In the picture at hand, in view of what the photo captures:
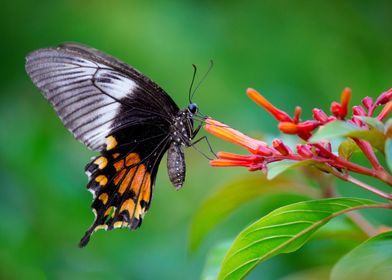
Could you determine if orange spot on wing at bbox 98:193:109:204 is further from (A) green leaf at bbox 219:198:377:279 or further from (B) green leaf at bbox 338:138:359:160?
(B) green leaf at bbox 338:138:359:160

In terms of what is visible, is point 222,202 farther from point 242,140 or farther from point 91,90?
point 242,140

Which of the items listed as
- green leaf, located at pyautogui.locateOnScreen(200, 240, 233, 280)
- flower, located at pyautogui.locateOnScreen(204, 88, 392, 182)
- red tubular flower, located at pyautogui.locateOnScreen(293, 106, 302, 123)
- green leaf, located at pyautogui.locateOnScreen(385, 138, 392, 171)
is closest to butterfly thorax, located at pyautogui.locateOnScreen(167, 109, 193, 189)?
green leaf, located at pyautogui.locateOnScreen(200, 240, 233, 280)

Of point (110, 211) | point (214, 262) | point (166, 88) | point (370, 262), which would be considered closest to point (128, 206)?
point (110, 211)

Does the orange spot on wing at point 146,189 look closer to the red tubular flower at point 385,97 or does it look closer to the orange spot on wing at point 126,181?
the orange spot on wing at point 126,181

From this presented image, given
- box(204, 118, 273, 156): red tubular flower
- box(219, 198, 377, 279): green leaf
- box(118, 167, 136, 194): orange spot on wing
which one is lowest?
box(118, 167, 136, 194): orange spot on wing

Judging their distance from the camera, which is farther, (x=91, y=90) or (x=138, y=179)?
(x=138, y=179)

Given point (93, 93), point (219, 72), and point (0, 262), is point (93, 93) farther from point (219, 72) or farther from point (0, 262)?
point (219, 72)
